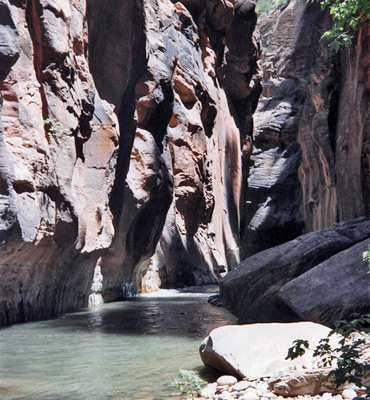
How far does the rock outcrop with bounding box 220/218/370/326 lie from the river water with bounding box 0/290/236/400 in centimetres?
72

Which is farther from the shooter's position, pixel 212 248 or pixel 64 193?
pixel 212 248

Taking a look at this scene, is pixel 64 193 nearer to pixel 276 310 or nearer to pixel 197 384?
pixel 276 310

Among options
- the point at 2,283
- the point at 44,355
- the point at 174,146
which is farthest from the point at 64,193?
the point at 174,146

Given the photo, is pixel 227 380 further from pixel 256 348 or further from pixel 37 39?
pixel 37 39

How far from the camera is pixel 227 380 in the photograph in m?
5.19

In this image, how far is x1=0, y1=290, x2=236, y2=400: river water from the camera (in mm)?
5086

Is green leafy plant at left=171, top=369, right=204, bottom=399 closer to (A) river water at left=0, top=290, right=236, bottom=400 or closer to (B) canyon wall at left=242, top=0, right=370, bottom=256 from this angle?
(A) river water at left=0, top=290, right=236, bottom=400

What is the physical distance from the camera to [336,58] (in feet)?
66.2

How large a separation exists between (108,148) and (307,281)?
6.99 metres

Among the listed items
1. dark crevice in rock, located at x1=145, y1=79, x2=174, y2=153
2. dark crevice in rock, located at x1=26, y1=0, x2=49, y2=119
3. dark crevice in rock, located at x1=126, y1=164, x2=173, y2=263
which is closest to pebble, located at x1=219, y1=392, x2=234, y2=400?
dark crevice in rock, located at x1=26, y1=0, x2=49, y2=119

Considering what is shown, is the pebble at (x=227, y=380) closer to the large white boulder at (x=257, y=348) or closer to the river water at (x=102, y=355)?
the large white boulder at (x=257, y=348)

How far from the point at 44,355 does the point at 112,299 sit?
945cm

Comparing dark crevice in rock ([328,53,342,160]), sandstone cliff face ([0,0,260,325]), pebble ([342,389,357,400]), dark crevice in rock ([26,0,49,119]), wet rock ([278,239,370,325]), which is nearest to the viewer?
pebble ([342,389,357,400])

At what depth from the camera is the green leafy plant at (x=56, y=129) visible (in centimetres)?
1069
